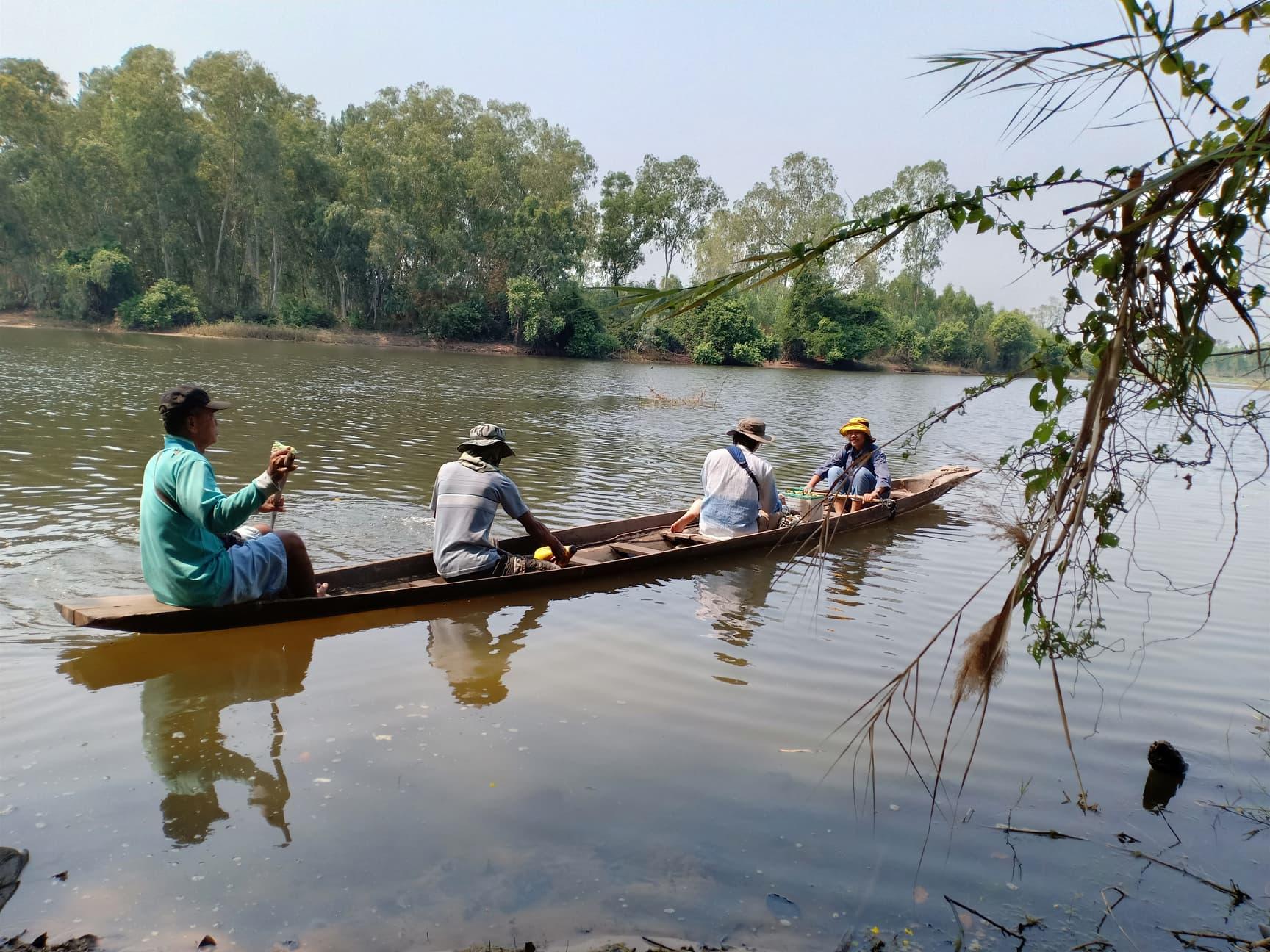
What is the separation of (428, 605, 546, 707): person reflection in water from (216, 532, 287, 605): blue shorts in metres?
1.03

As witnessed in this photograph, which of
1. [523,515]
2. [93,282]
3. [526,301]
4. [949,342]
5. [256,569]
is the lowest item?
[256,569]

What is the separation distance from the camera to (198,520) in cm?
453

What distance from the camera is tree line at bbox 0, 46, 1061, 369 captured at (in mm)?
42750

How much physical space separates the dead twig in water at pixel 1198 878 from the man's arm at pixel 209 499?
14.0 ft

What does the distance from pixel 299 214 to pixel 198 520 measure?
44.9 meters

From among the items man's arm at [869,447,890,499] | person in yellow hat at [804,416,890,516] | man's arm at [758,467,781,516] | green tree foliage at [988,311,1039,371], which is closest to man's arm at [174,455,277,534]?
man's arm at [758,467,781,516]

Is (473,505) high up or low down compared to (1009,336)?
down

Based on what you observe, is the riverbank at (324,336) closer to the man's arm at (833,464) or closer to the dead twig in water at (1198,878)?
the man's arm at (833,464)

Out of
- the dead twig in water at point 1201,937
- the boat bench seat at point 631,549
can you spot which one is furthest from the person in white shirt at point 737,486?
the dead twig in water at point 1201,937

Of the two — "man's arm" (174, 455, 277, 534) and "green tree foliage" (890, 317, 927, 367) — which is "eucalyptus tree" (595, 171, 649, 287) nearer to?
"green tree foliage" (890, 317, 927, 367)

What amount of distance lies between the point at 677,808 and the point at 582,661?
70.1 inches

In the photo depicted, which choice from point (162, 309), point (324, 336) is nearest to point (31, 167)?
point (162, 309)

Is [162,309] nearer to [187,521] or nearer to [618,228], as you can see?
[618,228]

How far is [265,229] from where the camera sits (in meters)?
46.3
